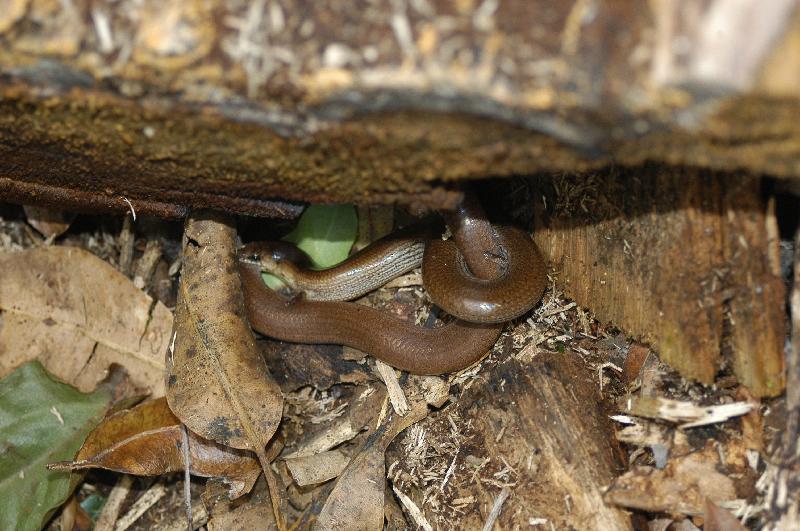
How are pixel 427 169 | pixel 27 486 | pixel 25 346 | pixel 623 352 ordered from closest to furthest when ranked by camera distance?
pixel 427 169, pixel 623 352, pixel 27 486, pixel 25 346

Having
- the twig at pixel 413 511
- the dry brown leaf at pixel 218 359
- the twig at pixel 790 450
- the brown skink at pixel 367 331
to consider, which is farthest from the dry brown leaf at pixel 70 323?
the twig at pixel 790 450

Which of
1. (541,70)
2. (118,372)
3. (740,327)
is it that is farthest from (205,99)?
(118,372)

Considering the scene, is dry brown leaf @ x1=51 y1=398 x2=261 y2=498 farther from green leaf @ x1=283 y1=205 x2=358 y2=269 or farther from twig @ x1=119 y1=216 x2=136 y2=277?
green leaf @ x1=283 y1=205 x2=358 y2=269

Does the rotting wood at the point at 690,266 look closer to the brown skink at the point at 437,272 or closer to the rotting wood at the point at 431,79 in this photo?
the brown skink at the point at 437,272

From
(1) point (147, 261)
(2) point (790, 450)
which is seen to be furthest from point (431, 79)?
(1) point (147, 261)

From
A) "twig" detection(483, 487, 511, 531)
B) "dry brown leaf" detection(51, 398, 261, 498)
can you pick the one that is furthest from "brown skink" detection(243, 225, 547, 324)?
"dry brown leaf" detection(51, 398, 261, 498)

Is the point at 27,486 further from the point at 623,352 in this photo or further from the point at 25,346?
the point at 623,352
